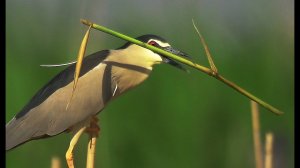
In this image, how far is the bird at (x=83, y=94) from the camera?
1.95 metres

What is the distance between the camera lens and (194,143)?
2535 mm

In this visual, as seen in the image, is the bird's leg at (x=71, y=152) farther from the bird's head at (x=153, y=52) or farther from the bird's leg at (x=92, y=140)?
the bird's head at (x=153, y=52)

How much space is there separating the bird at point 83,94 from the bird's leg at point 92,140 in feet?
0.06

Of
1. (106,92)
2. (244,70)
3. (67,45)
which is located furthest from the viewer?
(244,70)

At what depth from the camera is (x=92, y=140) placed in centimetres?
185

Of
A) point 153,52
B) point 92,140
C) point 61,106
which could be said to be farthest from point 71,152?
point 153,52

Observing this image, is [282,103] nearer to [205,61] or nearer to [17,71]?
[205,61]

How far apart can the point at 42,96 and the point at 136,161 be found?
24.2 inches

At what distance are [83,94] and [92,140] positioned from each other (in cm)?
24

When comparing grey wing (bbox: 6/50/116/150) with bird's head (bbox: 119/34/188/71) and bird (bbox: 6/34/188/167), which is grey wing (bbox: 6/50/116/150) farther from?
bird's head (bbox: 119/34/188/71)

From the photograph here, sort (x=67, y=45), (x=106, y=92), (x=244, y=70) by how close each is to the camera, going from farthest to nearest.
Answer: (x=244, y=70), (x=67, y=45), (x=106, y=92)

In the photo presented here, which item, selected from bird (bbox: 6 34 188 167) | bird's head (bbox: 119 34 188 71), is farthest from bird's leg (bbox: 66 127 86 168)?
bird's head (bbox: 119 34 188 71)

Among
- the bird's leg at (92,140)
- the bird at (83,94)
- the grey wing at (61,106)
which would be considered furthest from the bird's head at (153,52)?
the bird's leg at (92,140)

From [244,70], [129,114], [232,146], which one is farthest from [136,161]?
[244,70]
